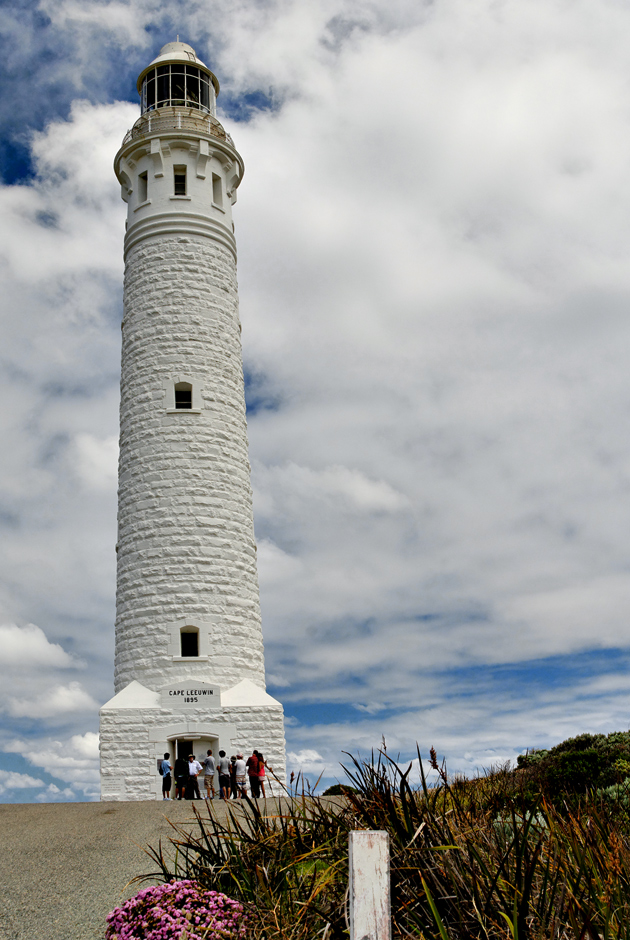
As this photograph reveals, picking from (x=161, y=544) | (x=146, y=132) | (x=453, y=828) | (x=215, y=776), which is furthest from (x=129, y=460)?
(x=453, y=828)

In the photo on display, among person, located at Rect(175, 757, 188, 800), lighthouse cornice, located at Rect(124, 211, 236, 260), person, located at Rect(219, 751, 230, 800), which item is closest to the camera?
person, located at Rect(175, 757, 188, 800)

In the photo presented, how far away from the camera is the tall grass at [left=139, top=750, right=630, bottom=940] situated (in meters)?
5.87

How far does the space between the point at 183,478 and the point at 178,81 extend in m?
16.6

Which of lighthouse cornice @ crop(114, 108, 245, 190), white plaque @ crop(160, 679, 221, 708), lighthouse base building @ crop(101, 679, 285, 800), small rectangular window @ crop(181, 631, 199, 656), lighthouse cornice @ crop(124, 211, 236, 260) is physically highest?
lighthouse cornice @ crop(114, 108, 245, 190)

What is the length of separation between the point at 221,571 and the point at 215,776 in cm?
555

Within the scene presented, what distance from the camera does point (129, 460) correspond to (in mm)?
25156

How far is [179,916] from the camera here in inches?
259

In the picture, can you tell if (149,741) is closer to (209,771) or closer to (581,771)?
(209,771)

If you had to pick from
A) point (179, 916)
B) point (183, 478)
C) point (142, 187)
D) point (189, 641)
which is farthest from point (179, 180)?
point (179, 916)

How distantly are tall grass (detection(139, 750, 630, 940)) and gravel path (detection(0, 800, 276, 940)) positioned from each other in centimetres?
165

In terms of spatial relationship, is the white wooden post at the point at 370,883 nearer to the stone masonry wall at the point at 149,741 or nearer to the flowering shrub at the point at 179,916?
the flowering shrub at the point at 179,916

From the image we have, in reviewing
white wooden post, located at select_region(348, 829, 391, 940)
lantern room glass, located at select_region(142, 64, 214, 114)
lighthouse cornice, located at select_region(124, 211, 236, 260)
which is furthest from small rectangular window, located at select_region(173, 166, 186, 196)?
white wooden post, located at select_region(348, 829, 391, 940)

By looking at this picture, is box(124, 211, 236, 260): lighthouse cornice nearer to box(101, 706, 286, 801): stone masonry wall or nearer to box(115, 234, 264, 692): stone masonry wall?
box(115, 234, 264, 692): stone masonry wall

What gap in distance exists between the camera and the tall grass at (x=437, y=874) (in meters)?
5.87
